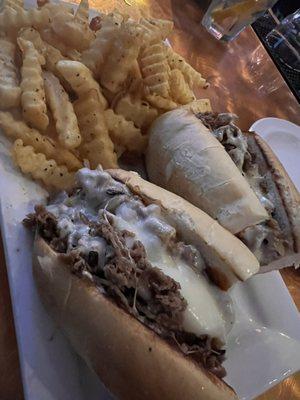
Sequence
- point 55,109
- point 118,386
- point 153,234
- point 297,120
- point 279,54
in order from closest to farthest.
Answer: point 118,386 → point 153,234 → point 55,109 → point 297,120 → point 279,54

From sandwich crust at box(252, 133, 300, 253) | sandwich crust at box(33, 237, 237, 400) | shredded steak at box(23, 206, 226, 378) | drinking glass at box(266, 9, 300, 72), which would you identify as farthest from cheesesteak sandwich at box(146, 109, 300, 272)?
drinking glass at box(266, 9, 300, 72)

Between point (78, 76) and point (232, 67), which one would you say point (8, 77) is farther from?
point (232, 67)

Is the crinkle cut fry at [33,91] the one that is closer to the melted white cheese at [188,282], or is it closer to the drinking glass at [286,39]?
the melted white cheese at [188,282]

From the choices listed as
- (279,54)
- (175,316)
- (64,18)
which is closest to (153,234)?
(175,316)

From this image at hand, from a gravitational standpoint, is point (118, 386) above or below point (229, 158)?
below

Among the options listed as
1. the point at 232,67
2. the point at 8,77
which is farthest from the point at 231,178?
the point at 232,67

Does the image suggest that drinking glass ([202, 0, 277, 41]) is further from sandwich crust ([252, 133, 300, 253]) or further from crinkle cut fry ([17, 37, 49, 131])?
crinkle cut fry ([17, 37, 49, 131])

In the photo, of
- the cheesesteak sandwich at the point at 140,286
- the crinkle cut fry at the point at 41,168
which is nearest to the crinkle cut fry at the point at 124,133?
the crinkle cut fry at the point at 41,168

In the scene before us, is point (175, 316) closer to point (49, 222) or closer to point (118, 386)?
point (118, 386)
